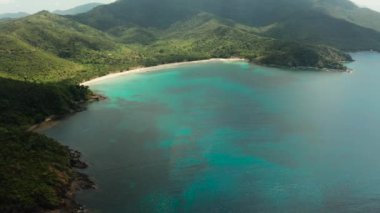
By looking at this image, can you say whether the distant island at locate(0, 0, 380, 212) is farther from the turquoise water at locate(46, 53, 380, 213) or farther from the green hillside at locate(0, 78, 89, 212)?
the turquoise water at locate(46, 53, 380, 213)

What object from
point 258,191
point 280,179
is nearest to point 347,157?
point 280,179

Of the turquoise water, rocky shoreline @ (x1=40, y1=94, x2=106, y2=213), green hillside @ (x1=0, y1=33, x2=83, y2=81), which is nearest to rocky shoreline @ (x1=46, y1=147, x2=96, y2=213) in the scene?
rocky shoreline @ (x1=40, y1=94, x2=106, y2=213)

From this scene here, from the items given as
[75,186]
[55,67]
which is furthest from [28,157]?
[55,67]

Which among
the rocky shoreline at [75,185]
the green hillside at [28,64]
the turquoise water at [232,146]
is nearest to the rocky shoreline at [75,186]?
the rocky shoreline at [75,185]

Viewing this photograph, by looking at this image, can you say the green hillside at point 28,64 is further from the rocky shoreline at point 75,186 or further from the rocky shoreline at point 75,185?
the rocky shoreline at point 75,186

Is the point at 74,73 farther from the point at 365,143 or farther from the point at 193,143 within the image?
the point at 365,143

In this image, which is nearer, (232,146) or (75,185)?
(75,185)

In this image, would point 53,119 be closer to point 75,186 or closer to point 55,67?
point 75,186

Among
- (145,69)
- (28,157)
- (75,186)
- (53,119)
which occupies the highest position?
(145,69)

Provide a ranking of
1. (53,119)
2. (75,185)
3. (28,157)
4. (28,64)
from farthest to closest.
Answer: (28,64)
(53,119)
(28,157)
(75,185)

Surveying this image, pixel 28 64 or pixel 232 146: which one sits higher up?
pixel 28 64
